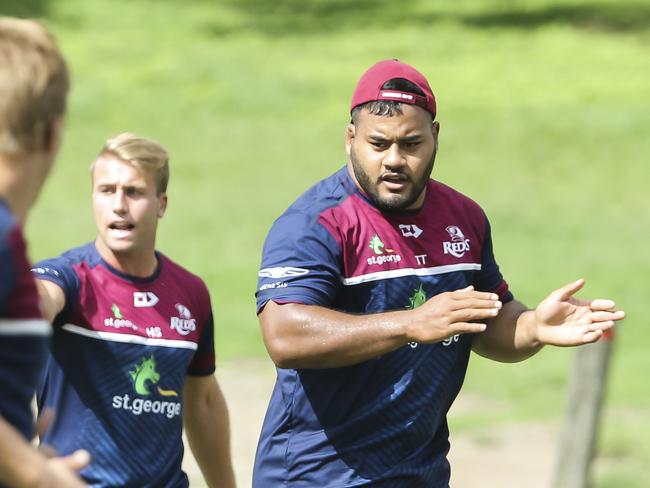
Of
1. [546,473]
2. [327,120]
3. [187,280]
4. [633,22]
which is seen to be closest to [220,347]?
[546,473]

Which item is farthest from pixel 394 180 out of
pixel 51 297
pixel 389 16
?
pixel 389 16

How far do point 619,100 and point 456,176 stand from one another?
17.8 ft

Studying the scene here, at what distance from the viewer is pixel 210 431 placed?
19.5 feet

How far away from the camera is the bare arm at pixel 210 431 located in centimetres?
592

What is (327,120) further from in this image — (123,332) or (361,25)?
(123,332)

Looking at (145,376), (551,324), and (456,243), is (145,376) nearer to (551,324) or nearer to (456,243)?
(456,243)

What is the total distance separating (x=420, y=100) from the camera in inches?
203

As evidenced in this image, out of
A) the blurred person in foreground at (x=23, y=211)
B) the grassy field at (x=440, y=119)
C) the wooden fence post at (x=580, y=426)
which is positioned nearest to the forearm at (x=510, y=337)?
the blurred person in foreground at (x=23, y=211)

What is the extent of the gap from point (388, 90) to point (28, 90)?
2.23 meters

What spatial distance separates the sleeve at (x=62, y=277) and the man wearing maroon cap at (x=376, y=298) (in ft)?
2.86

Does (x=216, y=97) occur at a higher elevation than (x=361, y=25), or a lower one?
lower

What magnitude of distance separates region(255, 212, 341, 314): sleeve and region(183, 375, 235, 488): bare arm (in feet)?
3.55

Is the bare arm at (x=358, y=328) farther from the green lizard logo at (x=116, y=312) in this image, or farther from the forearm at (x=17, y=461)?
the forearm at (x=17, y=461)

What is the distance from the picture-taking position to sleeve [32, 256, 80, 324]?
17.6ft
